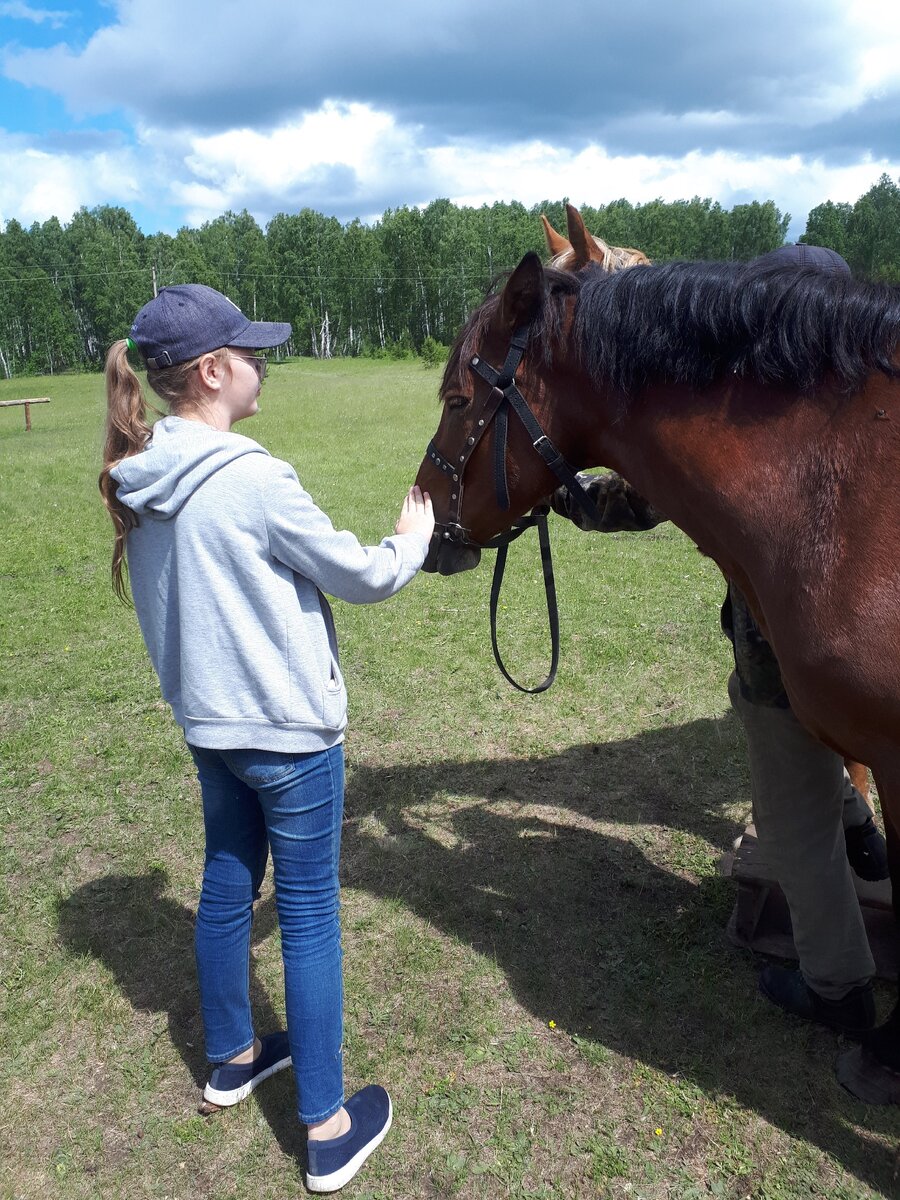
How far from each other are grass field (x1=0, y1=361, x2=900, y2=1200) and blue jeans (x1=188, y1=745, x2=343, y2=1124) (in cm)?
38

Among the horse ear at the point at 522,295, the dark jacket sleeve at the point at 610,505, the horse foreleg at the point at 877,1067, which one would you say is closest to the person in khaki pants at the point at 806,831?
the horse foreleg at the point at 877,1067

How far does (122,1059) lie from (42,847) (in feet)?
5.27

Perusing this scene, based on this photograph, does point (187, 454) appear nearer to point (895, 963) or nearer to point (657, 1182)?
point (657, 1182)

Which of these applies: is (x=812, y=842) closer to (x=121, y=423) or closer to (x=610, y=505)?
(x=610, y=505)

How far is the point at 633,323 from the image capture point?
2215mm

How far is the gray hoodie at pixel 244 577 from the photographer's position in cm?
202

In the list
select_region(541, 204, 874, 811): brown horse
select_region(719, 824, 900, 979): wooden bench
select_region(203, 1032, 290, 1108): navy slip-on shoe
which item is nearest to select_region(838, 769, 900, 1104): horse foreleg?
select_region(719, 824, 900, 979): wooden bench

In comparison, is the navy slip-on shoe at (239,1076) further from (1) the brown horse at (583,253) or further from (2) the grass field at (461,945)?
(1) the brown horse at (583,253)

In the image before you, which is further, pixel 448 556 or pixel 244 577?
pixel 448 556

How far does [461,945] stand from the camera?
3312 mm

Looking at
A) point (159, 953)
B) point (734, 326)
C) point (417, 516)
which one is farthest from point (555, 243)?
point (159, 953)

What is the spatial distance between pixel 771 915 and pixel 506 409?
2.34 m

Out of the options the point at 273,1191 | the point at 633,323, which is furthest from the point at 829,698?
the point at 273,1191

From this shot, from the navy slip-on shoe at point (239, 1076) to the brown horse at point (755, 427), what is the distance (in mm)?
1901
